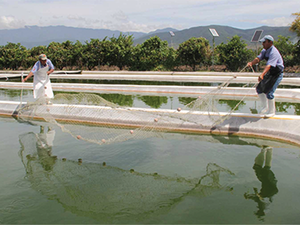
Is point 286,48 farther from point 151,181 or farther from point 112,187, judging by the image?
point 112,187

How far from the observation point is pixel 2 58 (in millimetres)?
28984

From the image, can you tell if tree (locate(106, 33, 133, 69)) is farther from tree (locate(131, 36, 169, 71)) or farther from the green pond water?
the green pond water

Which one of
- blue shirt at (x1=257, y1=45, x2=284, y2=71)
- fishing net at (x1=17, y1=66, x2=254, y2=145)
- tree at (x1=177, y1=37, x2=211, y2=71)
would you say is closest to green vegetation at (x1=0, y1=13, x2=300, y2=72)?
tree at (x1=177, y1=37, x2=211, y2=71)

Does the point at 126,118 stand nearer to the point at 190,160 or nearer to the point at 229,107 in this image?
the point at 190,160

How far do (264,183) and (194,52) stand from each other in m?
19.0

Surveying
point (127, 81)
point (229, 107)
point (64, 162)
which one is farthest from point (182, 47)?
point (64, 162)

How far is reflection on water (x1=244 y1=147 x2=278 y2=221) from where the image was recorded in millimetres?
4016

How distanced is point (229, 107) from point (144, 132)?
477 centimetres

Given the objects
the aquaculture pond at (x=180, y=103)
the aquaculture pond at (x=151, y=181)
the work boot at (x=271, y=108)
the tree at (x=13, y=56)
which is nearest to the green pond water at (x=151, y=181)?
the aquaculture pond at (x=151, y=181)

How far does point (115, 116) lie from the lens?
7.94 metres

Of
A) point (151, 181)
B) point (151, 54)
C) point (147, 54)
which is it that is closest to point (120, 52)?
point (147, 54)

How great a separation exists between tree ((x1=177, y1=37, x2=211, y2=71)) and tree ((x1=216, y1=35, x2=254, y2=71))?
1233 mm

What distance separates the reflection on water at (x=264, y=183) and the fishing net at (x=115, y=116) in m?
1.46

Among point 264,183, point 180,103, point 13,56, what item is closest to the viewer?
point 264,183
